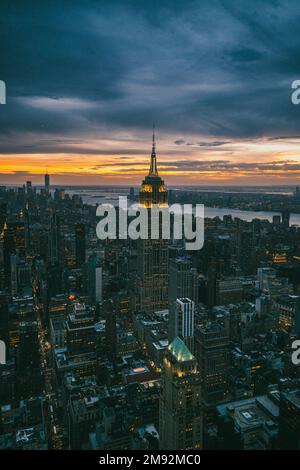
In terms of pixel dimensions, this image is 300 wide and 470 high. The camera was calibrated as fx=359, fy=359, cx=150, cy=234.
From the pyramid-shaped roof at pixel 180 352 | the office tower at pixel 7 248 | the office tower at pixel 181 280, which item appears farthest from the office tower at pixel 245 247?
the pyramid-shaped roof at pixel 180 352

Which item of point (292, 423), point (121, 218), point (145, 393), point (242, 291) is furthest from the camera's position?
point (121, 218)

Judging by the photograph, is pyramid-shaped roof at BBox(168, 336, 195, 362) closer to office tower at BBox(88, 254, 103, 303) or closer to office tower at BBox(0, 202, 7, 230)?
office tower at BBox(88, 254, 103, 303)

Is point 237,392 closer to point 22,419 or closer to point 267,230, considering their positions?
point 22,419

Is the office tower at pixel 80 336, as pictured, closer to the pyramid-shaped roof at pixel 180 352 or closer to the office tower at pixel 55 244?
the pyramid-shaped roof at pixel 180 352

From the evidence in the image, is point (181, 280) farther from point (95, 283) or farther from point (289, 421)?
point (289, 421)

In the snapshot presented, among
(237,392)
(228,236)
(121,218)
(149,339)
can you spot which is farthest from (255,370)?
(121,218)
